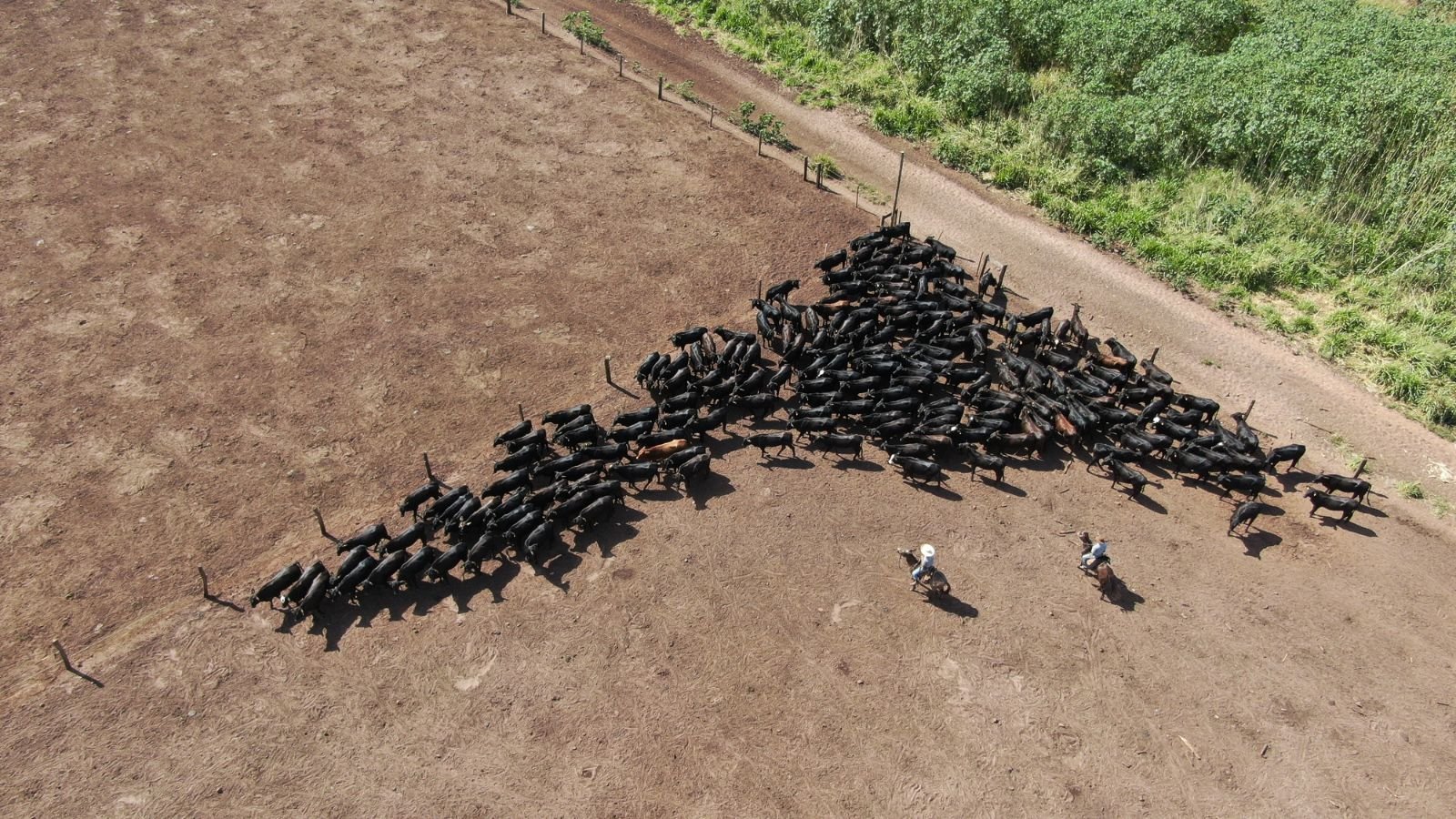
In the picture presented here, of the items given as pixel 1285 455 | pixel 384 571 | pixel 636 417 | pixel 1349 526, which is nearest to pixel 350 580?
pixel 384 571

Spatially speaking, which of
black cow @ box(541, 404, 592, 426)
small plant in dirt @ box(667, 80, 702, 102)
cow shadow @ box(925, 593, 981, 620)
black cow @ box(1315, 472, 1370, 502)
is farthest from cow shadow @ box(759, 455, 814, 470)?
small plant in dirt @ box(667, 80, 702, 102)

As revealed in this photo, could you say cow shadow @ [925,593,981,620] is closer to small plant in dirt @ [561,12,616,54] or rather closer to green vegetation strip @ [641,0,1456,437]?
green vegetation strip @ [641,0,1456,437]

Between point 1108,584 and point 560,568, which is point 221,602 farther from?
point 1108,584

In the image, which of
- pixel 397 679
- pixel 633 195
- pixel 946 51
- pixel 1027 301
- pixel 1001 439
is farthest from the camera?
pixel 946 51

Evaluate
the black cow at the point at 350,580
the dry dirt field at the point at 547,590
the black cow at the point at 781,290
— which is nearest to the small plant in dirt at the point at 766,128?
the dry dirt field at the point at 547,590

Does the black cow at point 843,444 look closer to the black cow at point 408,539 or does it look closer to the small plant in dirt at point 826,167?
the black cow at point 408,539

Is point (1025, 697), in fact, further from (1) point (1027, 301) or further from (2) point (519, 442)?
(1) point (1027, 301)

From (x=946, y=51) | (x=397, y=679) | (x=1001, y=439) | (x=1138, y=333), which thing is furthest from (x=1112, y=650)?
(x=946, y=51)
